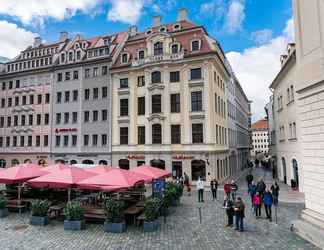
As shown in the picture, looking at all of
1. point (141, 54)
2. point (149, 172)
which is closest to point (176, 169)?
point (149, 172)

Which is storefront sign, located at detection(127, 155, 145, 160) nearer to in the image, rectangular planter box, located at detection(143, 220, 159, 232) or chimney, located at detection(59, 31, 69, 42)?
rectangular planter box, located at detection(143, 220, 159, 232)

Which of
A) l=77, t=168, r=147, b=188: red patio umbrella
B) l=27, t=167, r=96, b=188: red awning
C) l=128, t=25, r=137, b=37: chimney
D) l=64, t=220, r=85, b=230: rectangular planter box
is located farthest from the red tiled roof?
l=64, t=220, r=85, b=230: rectangular planter box

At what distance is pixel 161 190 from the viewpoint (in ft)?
62.3

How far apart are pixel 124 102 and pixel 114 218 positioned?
23.4 metres

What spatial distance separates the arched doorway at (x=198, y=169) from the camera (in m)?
30.5

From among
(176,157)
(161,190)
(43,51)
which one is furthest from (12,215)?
(43,51)

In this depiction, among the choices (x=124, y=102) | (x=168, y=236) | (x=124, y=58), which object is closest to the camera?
(x=168, y=236)

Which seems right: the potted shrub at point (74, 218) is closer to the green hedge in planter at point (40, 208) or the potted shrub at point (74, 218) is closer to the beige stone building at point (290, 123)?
the green hedge in planter at point (40, 208)

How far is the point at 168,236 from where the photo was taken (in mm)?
12711

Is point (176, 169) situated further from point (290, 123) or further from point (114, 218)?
point (114, 218)

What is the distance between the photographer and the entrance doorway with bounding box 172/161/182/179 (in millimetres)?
31587

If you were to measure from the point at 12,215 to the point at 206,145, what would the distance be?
20.0m

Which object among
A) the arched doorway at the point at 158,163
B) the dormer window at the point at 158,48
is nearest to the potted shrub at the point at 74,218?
the arched doorway at the point at 158,163

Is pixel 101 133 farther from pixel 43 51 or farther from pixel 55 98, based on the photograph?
pixel 43 51
